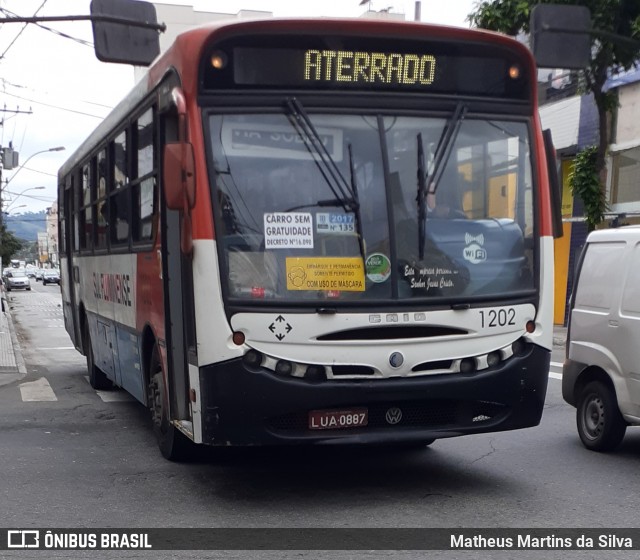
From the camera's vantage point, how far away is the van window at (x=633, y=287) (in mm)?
7891

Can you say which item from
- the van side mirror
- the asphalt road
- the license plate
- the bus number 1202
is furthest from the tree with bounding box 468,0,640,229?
the license plate

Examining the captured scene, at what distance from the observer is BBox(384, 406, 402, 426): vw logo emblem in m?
6.42

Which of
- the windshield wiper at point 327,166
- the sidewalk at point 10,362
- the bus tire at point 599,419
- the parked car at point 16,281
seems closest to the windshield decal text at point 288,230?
the windshield wiper at point 327,166

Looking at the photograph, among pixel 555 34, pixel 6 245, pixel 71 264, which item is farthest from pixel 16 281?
pixel 555 34

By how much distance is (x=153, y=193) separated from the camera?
749 cm

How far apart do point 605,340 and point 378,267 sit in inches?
115

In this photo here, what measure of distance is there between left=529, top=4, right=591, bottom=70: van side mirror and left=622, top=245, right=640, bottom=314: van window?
1.86 meters

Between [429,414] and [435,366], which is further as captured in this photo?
[429,414]

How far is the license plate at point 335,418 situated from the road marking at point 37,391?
21.9 ft

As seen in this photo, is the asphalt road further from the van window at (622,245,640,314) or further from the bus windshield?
the bus windshield

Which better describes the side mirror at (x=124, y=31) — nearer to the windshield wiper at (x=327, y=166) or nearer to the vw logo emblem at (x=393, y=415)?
the windshield wiper at (x=327, y=166)

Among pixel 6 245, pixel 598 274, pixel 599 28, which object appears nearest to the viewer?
pixel 598 274

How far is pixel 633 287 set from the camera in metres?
7.96

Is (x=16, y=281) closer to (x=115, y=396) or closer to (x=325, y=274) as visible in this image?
(x=115, y=396)
